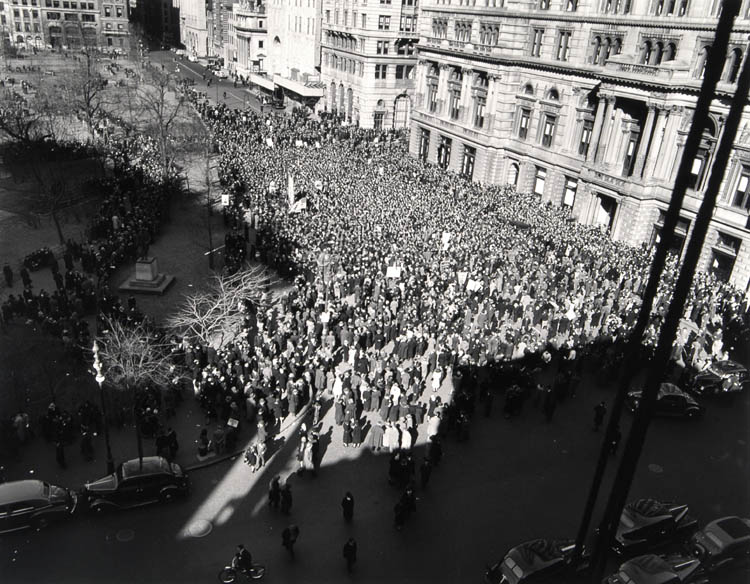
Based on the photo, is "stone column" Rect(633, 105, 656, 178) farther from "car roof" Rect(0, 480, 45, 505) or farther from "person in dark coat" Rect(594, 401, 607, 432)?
"car roof" Rect(0, 480, 45, 505)

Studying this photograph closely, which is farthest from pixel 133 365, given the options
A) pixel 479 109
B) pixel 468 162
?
pixel 468 162

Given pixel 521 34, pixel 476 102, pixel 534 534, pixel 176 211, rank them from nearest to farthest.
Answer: pixel 534 534
pixel 176 211
pixel 521 34
pixel 476 102

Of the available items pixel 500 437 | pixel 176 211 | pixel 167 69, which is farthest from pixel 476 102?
pixel 167 69

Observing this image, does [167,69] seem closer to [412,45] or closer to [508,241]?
[412,45]

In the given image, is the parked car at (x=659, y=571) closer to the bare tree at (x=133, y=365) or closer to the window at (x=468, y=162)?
the bare tree at (x=133, y=365)

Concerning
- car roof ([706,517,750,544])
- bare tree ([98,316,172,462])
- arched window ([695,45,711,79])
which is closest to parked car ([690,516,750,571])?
car roof ([706,517,750,544])

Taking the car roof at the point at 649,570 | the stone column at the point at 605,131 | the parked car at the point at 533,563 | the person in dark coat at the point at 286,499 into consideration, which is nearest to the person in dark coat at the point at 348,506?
the person in dark coat at the point at 286,499
